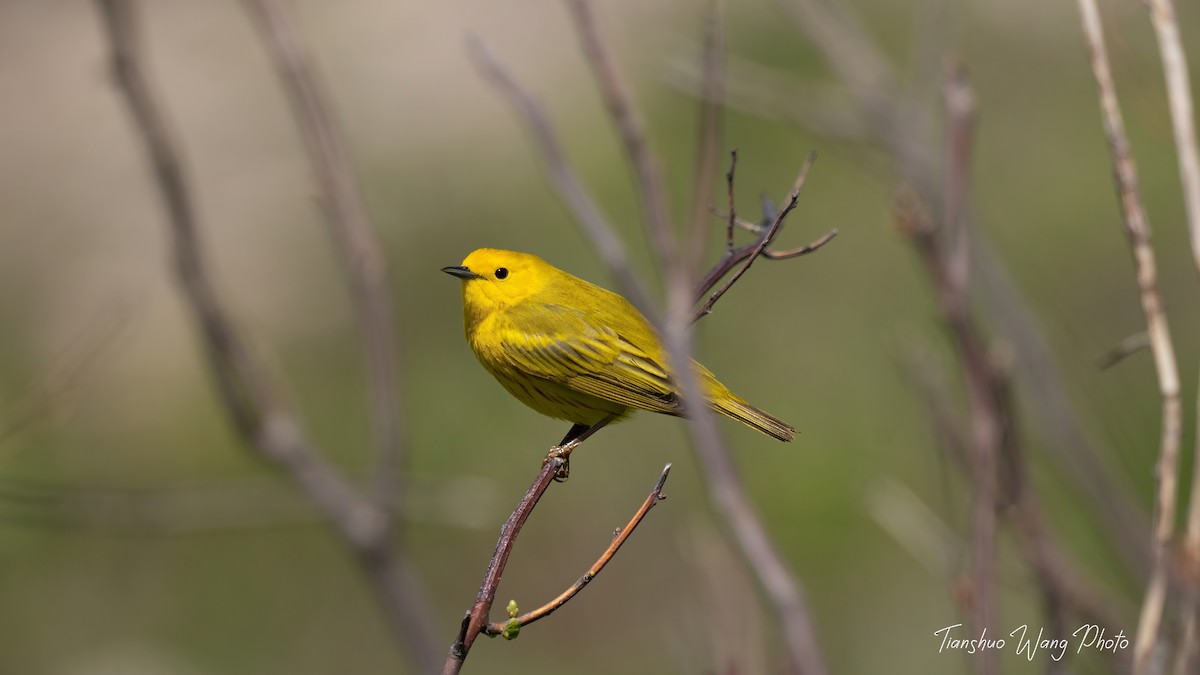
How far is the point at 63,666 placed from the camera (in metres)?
6.92

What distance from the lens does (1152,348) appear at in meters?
2.33

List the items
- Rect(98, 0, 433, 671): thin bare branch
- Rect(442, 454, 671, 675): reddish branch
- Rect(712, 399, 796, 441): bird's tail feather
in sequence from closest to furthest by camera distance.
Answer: Rect(442, 454, 671, 675): reddish branch
Rect(98, 0, 433, 671): thin bare branch
Rect(712, 399, 796, 441): bird's tail feather

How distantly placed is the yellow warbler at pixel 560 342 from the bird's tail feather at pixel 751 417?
0.15ft

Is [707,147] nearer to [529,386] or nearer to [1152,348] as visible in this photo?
[1152,348]

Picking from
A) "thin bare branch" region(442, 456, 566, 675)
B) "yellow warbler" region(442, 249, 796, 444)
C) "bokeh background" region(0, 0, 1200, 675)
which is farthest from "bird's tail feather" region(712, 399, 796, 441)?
"thin bare branch" region(442, 456, 566, 675)

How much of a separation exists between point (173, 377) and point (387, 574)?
717cm

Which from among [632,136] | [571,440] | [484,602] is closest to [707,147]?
[632,136]

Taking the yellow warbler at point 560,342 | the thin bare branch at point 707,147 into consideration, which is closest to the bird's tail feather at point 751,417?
the yellow warbler at point 560,342

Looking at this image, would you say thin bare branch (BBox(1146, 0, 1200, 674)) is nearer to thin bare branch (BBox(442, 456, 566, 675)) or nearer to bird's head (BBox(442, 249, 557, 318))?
thin bare branch (BBox(442, 456, 566, 675))

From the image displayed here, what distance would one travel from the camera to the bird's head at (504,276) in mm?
4070

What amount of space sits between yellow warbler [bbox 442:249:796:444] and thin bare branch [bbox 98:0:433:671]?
3.34 feet

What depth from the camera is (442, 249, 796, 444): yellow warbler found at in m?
3.85

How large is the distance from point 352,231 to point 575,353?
128 centimetres

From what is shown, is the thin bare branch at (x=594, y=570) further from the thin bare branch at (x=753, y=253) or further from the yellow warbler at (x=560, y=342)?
the yellow warbler at (x=560, y=342)
